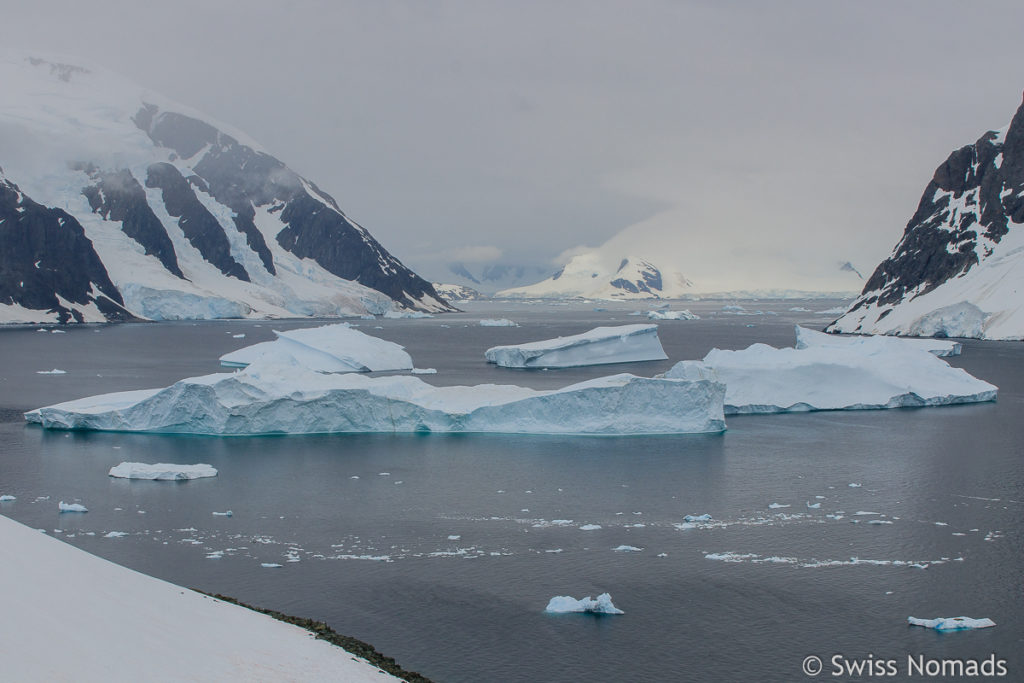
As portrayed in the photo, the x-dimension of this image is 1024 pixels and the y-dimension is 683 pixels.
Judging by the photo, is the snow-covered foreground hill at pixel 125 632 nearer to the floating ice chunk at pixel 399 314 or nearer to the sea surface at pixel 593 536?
the sea surface at pixel 593 536

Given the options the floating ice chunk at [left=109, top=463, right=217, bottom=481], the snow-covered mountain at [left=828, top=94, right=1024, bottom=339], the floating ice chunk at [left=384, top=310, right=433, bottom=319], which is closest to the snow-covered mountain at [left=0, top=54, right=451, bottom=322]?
the floating ice chunk at [left=384, top=310, right=433, bottom=319]

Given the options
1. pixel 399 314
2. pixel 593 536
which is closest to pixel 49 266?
pixel 399 314

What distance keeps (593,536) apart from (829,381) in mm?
20019

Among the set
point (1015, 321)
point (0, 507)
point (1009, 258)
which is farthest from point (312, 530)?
point (1009, 258)

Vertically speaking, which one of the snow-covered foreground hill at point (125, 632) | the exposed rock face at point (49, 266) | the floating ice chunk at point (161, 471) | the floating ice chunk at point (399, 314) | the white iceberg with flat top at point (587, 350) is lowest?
the floating ice chunk at point (161, 471)

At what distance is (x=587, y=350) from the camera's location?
48812mm

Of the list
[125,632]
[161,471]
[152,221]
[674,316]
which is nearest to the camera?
[125,632]

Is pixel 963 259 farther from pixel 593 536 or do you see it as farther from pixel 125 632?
pixel 125 632

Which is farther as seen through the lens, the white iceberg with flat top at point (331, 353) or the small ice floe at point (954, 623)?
the white iceberg with flat top at point (331, 353)

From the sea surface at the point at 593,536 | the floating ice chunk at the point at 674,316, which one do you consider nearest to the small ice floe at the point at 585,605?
the sea surface at the point at 593,536

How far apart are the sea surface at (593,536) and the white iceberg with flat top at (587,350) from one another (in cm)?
1910

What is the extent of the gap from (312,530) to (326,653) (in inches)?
262

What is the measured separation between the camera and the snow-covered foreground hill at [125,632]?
746 centimetres

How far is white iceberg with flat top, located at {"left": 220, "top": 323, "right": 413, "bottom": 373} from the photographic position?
46.8 meters
